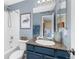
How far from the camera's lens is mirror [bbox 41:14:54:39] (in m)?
2.33

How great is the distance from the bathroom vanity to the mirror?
21 cm

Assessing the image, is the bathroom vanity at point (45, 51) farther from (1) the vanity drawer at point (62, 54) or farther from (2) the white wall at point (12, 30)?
(2) the white wall at point (12, 30)

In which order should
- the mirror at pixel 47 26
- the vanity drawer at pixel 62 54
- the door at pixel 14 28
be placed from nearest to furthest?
1. the vanity drawer at pixel 62 54
2. the door at pixel 14 28
3. the mirror at pixel 47 26

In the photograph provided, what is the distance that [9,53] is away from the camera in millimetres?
2166

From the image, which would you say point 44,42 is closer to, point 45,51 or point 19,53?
point 45,51

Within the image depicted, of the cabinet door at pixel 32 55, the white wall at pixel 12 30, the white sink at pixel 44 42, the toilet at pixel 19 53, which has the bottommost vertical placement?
the cabinet door at pixel 32 55

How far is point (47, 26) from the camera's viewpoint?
2.38m

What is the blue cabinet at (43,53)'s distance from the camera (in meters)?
2.12

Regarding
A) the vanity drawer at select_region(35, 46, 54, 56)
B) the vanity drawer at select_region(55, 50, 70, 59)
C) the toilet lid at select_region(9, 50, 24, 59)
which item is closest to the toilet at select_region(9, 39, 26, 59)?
the toilet lid at select_region(9, 50, 24, 59)

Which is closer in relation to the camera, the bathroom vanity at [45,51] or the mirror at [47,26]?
the bathroom vanity at [45,51]

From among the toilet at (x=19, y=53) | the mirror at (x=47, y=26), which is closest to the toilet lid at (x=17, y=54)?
the toilet at (x=19, y=53)

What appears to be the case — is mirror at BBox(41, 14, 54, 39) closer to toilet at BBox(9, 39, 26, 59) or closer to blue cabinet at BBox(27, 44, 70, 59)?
blue cabinet at BBox(27, 44, 70, 59)

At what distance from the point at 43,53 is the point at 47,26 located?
501mm
